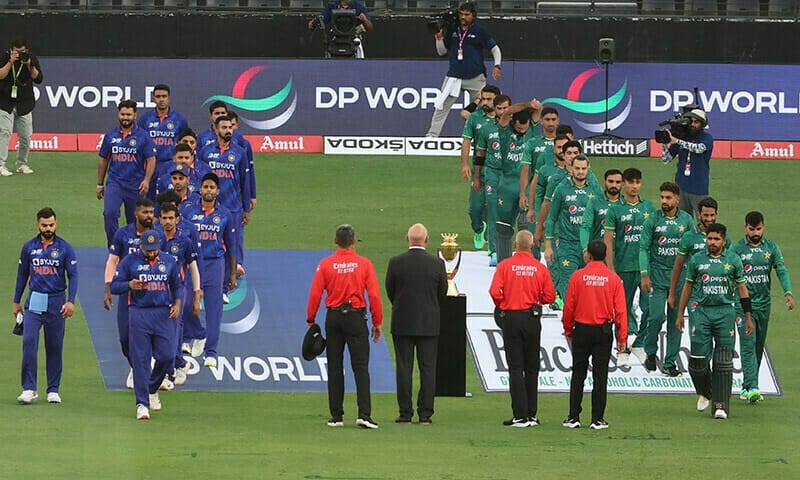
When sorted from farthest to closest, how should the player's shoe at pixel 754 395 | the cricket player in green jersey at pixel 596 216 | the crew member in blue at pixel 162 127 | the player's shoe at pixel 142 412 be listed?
the crew member in blue at pixel 162 127, the cricket player in green jersey at pixel 596 216, the player's shoe at pixel 754 395, the player's shoe at pixel 142 412

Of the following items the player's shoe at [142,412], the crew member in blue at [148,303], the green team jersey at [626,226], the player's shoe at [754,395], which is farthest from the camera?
the green team jersey at [626,226]

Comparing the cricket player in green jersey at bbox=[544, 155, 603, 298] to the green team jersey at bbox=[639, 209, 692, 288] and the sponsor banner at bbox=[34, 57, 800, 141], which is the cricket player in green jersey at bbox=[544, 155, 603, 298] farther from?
the sponsor banner at bbox=[34, 57, 800, 141]

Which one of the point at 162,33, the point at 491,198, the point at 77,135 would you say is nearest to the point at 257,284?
the point at 491,198

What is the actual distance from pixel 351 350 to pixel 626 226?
3753mm

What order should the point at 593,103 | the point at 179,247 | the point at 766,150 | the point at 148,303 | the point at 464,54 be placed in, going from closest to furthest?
the point at 148,303 < the point at 179,247 < the point at 464,54 < the point at 593,103 < the point at 766,150

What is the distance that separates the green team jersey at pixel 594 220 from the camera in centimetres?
1861

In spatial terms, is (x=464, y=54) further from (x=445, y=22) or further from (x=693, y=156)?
(x=693, y=156)

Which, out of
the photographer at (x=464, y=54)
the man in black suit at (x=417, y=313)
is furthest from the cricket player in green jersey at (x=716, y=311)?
the photographer at (x=464, y=54)

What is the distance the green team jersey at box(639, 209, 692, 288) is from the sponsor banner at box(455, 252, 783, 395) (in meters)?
1.05

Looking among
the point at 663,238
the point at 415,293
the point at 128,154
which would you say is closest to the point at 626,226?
the point at 663,238

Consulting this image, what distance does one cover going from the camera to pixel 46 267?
1691cm

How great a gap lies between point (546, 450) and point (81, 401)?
4.61m

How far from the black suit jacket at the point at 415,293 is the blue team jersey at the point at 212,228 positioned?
2.67 meters

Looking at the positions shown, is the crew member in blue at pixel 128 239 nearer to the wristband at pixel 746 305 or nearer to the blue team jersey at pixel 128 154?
the blue team jersey at pixel 128 154
